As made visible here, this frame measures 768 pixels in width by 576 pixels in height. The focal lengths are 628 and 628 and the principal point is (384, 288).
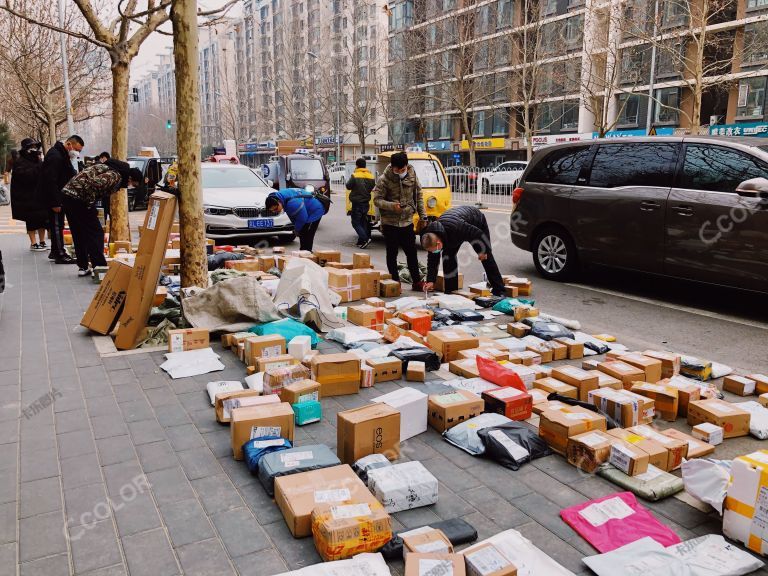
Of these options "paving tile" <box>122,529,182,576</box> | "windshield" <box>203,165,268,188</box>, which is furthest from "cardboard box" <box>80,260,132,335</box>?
"windshield" <box>203,165,268,188</box>

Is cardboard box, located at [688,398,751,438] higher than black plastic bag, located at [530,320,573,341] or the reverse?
the reverse

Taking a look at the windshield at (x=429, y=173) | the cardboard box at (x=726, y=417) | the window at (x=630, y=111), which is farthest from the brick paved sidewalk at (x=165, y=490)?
the window at (x=630, y=111)

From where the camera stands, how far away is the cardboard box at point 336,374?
4520 millimetres

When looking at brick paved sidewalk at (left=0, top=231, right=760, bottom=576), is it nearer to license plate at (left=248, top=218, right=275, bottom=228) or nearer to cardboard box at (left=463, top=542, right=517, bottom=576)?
cardboard box at (left=463, top=542, right=517, bottom=576)

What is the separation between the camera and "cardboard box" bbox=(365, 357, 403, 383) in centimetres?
483

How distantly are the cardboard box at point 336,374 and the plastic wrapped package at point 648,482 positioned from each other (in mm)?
1854

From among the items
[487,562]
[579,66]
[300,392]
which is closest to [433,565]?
[487,562]

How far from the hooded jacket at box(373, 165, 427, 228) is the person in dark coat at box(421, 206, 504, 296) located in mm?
717

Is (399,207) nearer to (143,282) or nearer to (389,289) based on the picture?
(389,289)

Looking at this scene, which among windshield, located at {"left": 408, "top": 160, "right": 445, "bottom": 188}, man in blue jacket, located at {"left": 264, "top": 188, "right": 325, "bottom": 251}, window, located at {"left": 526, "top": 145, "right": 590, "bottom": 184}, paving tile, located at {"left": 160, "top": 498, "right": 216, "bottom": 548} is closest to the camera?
paving tile, located at {"left": 160, "top": 498, "right": 216, "bottom": 548}

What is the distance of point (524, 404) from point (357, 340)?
203cm

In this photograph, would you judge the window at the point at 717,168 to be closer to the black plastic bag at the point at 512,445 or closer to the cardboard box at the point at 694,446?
the cardboard box at the point at 694,446

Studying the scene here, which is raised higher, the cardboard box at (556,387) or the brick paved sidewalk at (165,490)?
the cardboard box at (556,387)

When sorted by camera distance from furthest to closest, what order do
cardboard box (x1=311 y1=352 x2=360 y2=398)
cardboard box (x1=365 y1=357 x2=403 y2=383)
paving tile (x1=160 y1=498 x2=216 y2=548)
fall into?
cardboard box (x1=365 y1=357 x2=403 y2=383) → cardboard box (x1=311 y1=352 x2=360 y2=398) → paving tile (x1=160 y1=498 x2=216 y2=548)
